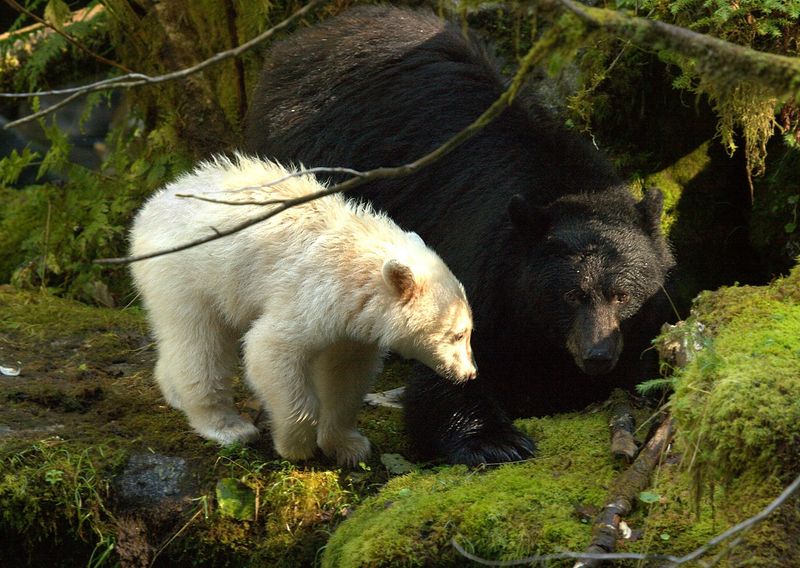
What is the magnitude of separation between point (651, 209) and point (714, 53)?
3168 mm

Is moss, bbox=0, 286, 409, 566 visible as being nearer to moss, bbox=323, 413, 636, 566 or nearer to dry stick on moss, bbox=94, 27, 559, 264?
moss, bbox=323, 413, 636, 566

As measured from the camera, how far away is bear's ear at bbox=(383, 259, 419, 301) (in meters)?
4.78

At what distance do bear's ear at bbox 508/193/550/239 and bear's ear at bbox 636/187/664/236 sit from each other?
0.66m

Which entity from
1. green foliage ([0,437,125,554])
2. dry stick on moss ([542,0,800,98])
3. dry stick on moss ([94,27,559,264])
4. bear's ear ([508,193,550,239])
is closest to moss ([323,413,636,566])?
green foliage ([0,437,125,554])

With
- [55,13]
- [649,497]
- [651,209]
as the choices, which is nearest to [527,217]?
[651,209]

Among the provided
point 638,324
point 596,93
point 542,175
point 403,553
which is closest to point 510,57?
point 596,93

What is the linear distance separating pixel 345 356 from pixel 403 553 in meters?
1.35

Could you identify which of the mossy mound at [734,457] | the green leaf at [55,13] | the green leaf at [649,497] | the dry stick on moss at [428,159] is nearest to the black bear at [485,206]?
the green leaf at [649,497]

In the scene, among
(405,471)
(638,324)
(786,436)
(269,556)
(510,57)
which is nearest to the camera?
(786,436)

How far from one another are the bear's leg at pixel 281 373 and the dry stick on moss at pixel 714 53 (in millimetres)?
2313

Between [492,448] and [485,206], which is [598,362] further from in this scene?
[485,206]

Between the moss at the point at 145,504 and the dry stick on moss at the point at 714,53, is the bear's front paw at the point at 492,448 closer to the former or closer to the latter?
the moss at the point at 145,504

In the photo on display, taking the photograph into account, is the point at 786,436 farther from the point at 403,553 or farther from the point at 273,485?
the point at 273,485

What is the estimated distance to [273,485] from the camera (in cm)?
519
